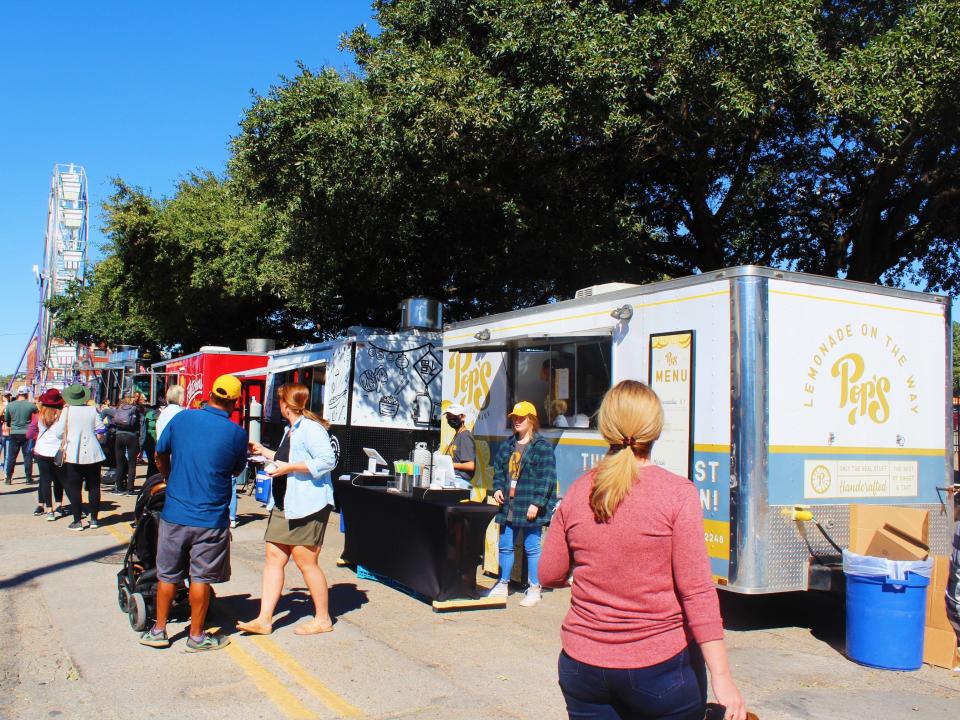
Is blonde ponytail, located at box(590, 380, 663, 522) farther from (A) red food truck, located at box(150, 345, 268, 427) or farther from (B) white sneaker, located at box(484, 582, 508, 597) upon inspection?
(A) red food truck, located at box(150, 345, 268, 427)

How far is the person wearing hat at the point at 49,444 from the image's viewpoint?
10859 millimetres

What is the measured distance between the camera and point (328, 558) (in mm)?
9391

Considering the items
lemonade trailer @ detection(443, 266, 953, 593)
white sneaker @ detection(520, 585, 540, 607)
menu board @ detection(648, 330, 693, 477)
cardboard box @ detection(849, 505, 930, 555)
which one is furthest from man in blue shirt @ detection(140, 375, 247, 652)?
cardboard box @ detection(849, 505, 930, 555)

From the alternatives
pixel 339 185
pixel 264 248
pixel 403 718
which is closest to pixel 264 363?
pixel 264 248

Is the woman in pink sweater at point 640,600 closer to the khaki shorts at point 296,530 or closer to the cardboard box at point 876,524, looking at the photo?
the khaki shorts at point 296,530

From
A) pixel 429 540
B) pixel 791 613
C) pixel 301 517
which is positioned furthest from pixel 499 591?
pixel 791 613

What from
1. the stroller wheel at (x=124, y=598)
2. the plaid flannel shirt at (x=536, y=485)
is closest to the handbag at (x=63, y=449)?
the stroller wheel at (x=124, y=598)

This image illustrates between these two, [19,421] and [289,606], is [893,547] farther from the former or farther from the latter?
[19,421]

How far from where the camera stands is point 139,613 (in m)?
5.93

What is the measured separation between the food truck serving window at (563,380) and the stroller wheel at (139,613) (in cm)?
424

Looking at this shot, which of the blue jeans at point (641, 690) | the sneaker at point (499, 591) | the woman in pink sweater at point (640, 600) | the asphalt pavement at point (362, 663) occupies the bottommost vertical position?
the asphalt pavement at point (362, 663)

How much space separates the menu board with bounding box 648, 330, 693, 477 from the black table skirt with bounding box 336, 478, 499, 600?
154 cm

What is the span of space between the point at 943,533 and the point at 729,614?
2.00 meters

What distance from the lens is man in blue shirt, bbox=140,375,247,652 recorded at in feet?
18.3
